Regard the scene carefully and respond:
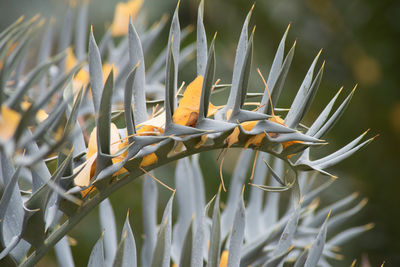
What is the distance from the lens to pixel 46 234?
0.23 m

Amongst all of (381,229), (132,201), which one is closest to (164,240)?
(132,201)

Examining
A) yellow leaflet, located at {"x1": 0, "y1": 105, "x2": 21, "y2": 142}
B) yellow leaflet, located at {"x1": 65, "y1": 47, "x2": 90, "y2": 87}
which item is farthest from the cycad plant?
yellow leaflet, located at {"x1": 65, "y1": 47, "x2": 90, "y2": 87}

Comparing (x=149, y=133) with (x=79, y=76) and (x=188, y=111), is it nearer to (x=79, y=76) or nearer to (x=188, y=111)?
(x=188, y=111)

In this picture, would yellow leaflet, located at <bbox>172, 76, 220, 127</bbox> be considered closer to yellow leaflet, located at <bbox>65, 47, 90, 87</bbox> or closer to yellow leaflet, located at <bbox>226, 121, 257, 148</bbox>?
yellow leaflet, located at <bbox>226, 121, 257, 148</bbox>

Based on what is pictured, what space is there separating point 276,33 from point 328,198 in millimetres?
346

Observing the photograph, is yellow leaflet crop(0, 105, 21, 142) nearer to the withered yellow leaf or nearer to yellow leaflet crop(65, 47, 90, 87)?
the withered yellow leaf

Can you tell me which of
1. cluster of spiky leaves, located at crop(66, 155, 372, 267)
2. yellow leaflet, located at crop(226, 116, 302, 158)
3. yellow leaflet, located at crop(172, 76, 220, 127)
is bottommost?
cluster of spiky leaves, located at crop(66, 155, 372, 267)

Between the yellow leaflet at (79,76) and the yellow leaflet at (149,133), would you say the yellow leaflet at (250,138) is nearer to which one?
the yellow leaflet at (149,133)

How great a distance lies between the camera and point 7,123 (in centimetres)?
18

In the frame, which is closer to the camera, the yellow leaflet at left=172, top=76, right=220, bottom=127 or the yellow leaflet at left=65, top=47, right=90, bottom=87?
the yellow leaflet at left=172, top=76, right=220, bottom=127

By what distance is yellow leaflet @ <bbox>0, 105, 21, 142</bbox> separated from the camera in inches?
6.7

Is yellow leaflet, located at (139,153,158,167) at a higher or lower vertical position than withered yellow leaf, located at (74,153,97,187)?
higher

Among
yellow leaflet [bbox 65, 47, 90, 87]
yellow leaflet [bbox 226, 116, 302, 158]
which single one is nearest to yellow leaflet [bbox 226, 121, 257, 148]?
yellow leaflet [bbox 226, 116, 302, 158]

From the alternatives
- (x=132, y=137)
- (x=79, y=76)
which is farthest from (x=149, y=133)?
(x=79, y=76)
